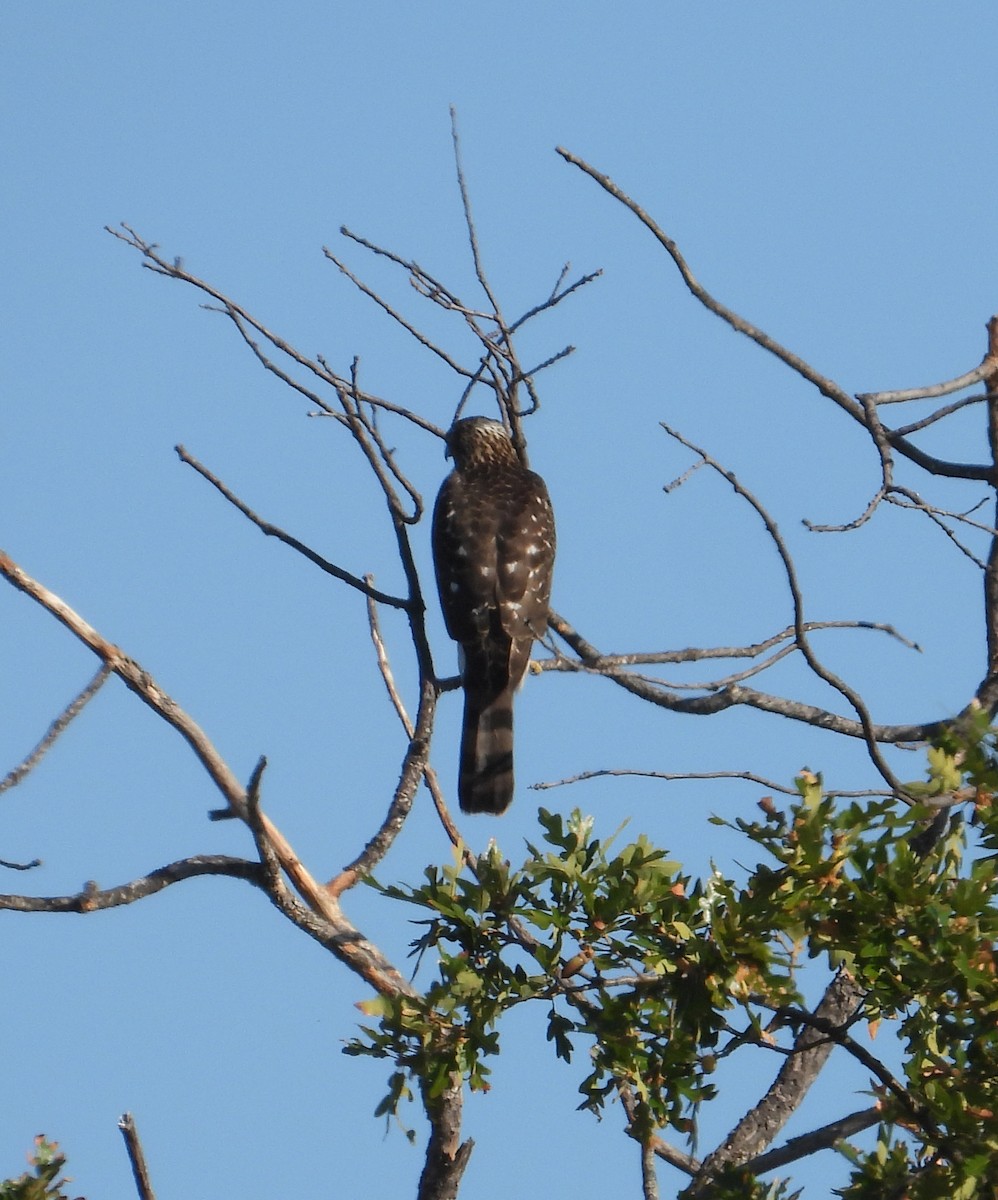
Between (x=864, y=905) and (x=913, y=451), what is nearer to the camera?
(x=864, y=905)

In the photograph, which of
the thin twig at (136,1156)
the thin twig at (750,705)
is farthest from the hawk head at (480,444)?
the thin twig at (136,1156)

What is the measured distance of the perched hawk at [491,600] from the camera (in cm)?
594

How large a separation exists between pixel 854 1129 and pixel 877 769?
2.84 ft

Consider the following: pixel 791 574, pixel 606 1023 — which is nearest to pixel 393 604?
pixel 791 574

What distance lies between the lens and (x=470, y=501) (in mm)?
6367

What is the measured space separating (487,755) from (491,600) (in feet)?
1.95

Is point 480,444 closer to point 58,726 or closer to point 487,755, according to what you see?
point 487,755

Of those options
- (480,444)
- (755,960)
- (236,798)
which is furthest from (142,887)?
(480,444)

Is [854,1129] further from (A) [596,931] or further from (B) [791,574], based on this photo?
(B) [791,574]

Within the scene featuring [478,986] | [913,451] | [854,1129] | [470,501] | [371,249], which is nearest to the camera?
[478,986]

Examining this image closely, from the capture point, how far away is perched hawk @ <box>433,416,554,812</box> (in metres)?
5.94

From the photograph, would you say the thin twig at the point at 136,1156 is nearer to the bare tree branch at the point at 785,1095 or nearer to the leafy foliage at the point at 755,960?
the leafy foliage at the point at 755,960

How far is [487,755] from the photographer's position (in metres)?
5.95

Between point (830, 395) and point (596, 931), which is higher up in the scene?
point (830, 395)
